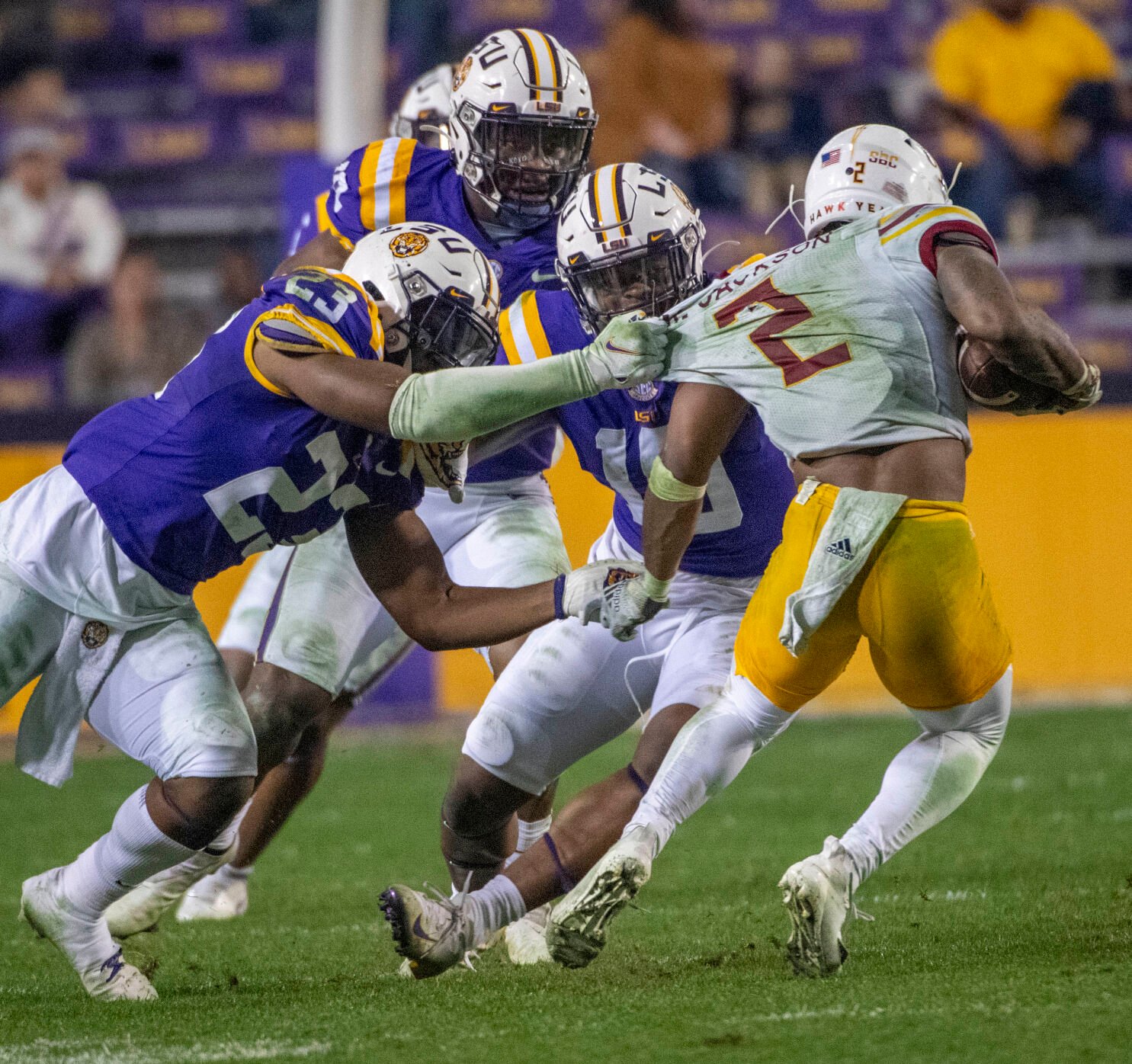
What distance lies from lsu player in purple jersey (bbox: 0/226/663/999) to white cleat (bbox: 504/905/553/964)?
831 mm

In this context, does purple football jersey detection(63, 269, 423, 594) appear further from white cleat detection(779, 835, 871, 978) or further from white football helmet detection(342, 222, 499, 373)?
white cleat detection(779, 835, 871, 978)

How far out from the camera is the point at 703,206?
1030cm

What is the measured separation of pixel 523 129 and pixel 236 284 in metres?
5.35

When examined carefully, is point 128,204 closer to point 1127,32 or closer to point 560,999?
point 1127,32

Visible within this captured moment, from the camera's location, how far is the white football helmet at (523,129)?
4.69 m

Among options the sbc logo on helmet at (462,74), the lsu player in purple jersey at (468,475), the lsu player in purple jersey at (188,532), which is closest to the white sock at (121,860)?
the lsu player in purple jersey at (188,532)

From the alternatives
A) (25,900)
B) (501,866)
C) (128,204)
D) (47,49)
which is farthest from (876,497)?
(47,49)

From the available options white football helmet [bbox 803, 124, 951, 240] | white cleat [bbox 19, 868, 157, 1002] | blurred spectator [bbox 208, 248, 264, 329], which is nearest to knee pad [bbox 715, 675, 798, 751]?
white football helmet [bbox 803, 124, 951, 240]

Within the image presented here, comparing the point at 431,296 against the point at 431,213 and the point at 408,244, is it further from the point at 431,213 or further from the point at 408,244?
the point at 431,213

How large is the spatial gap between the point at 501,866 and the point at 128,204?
7.77 meters

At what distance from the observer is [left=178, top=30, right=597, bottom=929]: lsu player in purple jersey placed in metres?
4.54

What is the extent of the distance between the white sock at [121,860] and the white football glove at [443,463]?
36.6 inches

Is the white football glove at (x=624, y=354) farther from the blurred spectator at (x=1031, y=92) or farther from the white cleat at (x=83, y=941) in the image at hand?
the blurred spectator at (x=1031, y=92)

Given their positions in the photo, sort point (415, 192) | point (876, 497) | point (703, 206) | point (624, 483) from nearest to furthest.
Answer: point (876, 497), point (624, 483), point (415, 192), point (703, 206)
